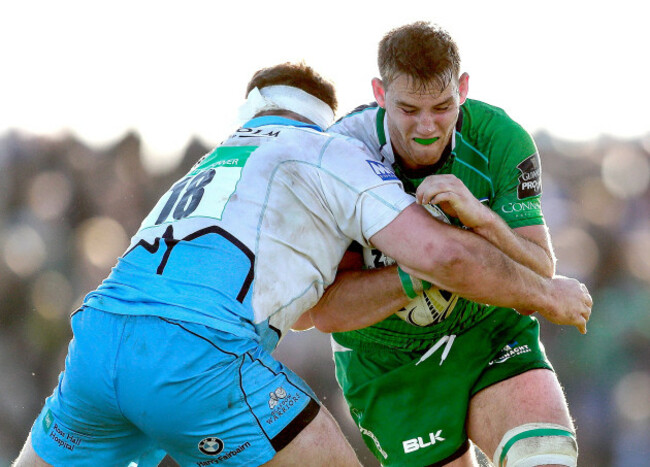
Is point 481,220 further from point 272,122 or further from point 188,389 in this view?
point 188,389

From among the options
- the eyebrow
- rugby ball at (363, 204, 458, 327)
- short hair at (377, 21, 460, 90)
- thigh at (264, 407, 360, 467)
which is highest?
short hair at (377, 21, 460, 90)

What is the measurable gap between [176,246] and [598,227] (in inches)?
276

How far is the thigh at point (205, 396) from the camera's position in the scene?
333 cm

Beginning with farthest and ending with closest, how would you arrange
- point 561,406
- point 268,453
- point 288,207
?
point 561,406 < point 288,207 < point 268,453

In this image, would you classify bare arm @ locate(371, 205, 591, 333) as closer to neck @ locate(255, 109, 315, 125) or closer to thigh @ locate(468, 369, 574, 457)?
thigh @ locate(468, 369, 574, 457)

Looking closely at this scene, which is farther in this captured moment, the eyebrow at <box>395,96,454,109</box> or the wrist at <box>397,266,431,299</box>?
the eyebrow at <box>395,96,454,109</box>

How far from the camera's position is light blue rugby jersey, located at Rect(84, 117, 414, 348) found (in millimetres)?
3461

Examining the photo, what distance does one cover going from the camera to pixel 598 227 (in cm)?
971

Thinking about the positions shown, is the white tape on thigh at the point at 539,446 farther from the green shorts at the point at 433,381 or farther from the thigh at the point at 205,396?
the thigh at the point at 205,396

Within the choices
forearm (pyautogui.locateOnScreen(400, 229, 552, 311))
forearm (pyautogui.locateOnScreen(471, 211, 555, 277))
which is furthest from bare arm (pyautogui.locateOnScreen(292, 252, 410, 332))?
forearm (pyautogui.locateOnScreen(471, 211, 555, 277))

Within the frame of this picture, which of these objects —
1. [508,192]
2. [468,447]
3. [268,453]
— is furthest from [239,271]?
[468,447]

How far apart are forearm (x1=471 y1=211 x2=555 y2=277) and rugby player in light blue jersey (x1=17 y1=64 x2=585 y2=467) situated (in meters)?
0.10

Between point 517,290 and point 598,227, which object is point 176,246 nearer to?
point 517,290

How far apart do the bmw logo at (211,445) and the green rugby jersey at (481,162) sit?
1500mm
